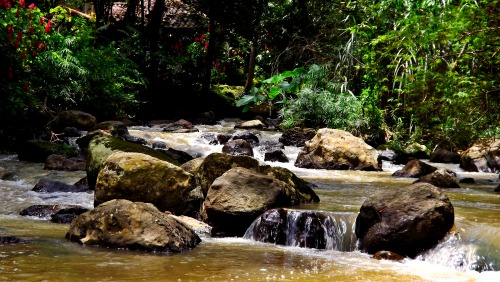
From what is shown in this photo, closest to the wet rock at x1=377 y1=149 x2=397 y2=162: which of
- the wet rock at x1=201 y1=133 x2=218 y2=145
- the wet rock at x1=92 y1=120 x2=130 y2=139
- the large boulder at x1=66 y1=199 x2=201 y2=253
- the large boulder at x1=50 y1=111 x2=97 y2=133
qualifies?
the wet rock at x1=201 y1=133 x2=218 y2=145

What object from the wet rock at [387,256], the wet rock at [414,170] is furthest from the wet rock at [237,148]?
the wet rock at [387,256]

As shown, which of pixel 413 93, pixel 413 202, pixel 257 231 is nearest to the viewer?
pixel 413 202

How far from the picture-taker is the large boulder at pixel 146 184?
7133 millimetres

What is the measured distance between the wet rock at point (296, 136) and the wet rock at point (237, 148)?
2053mm

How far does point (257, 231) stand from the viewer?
645cm

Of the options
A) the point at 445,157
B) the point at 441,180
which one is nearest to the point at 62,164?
the point at 441,180

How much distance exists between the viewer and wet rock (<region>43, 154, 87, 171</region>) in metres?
10.8

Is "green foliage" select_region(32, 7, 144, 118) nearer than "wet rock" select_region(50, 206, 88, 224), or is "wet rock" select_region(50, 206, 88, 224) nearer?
"wet rock" select_region(50, 206, 88, 224)

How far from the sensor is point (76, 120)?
1482cm

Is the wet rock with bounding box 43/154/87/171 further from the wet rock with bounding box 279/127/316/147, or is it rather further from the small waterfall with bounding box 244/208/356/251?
the wet rock with bounding box 279/127/316/147

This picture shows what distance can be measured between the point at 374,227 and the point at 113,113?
12.2 m

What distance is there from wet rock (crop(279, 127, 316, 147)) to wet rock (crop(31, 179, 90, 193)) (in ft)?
27.3

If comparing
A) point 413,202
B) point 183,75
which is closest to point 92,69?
point 183,75

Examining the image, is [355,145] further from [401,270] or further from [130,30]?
[130,30]
